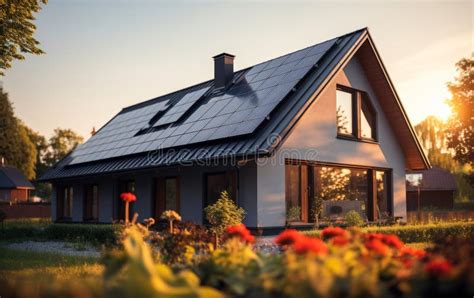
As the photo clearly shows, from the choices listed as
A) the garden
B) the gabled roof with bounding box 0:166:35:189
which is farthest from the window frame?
the gabled roof with bounding box 0:166:35:189

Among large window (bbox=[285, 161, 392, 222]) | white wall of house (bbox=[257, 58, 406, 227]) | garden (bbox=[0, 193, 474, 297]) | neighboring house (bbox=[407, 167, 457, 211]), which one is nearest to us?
garden (bbox=[0, 193, 474, 297])

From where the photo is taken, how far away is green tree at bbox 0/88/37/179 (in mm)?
46875

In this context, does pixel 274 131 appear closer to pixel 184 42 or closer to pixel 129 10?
pixel 184 42

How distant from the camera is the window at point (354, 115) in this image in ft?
50.5

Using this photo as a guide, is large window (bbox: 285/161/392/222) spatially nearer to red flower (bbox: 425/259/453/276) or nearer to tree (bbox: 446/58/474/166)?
red flower (bbox: 425/259/453/276)

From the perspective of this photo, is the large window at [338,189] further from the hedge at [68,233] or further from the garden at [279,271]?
the garden at [279,271]

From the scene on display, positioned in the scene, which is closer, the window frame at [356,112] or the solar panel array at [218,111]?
the solar panel array at [218,111]

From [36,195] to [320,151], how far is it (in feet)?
227

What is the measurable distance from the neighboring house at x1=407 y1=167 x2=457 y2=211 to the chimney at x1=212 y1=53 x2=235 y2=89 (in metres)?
25.9

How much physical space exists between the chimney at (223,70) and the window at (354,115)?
14.5 ft

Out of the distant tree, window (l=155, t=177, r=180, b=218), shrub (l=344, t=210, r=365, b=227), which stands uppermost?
the distant tree

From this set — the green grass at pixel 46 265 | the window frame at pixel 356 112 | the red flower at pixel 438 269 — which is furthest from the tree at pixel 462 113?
the red flower at pixel 438 269

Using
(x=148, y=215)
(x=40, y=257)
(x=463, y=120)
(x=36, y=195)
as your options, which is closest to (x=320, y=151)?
(x=148, y=215)

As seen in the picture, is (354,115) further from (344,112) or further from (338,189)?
(338,189)
